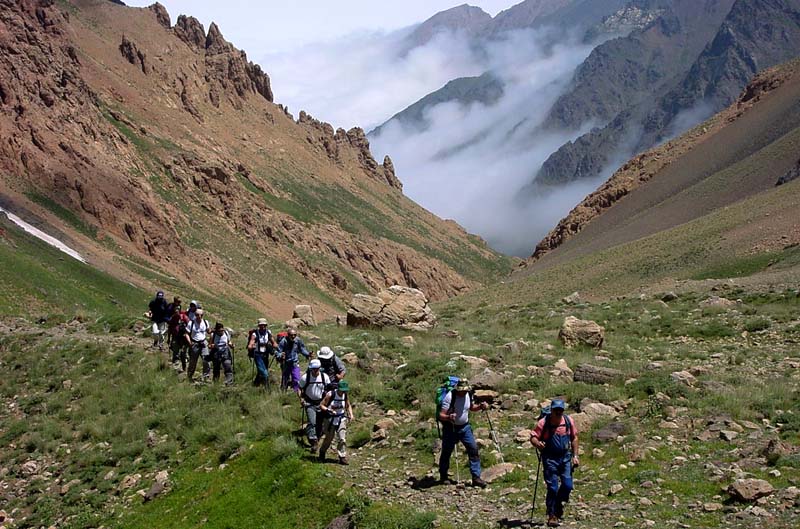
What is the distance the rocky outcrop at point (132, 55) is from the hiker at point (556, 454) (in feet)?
373

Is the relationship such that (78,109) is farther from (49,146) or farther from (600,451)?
(600,451)

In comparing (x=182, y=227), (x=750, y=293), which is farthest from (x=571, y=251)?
(x=750, y=293)

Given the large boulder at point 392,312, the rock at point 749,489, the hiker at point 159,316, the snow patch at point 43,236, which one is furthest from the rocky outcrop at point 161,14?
the rock at point 749,489

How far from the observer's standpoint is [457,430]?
11.0 meters

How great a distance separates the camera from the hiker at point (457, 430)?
10.9 meters

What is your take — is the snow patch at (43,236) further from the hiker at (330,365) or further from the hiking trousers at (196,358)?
the hiker at (330,365)

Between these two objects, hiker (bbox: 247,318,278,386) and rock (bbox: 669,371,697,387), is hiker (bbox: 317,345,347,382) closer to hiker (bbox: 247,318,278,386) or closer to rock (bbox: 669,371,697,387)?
hiker (bbox: 247,318,278,386)

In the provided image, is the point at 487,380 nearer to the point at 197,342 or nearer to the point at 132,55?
the point at 197,342

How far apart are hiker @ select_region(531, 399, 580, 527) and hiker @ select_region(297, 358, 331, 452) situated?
191 inches

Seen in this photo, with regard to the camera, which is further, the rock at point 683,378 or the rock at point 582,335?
the rock at point 582,335

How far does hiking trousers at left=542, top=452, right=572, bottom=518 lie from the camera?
9.22m

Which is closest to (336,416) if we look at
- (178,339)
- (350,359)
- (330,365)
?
(330,365)

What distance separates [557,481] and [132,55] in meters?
117

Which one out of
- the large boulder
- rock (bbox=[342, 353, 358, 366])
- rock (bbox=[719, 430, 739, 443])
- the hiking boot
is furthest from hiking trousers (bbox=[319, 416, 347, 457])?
the large boulder
